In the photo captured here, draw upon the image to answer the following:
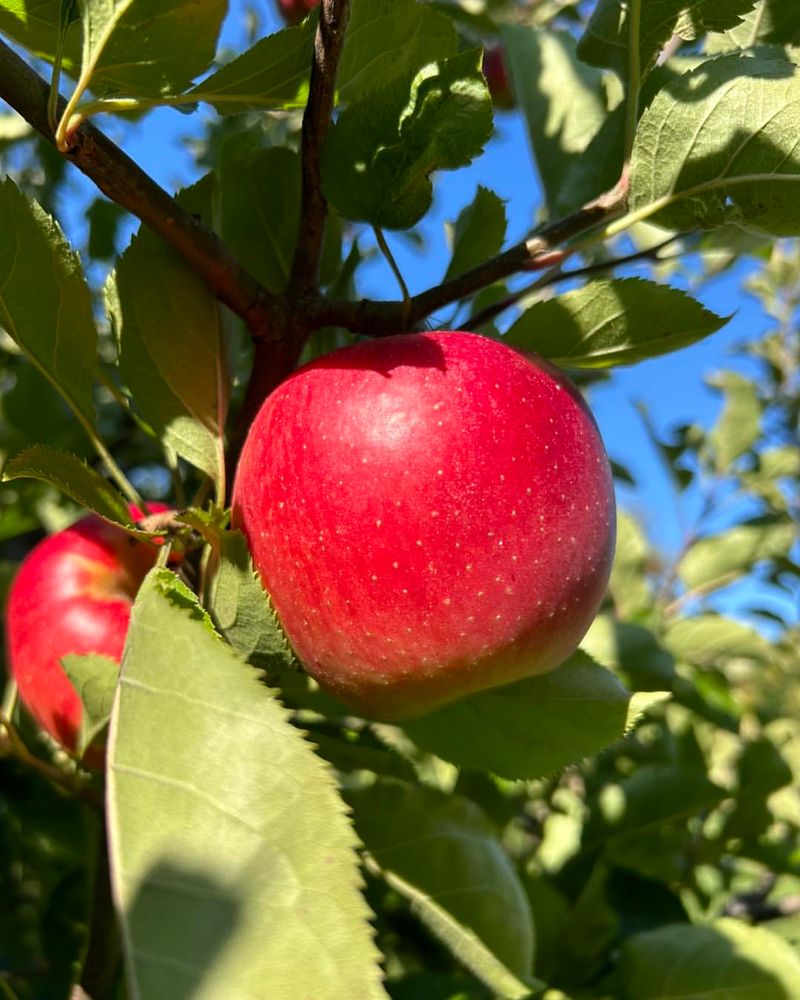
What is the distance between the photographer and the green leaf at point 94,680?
28.0 inches

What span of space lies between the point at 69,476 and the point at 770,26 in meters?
0.71

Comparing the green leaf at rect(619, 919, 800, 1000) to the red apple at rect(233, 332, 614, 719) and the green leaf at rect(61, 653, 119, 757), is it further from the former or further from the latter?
the green leaf at rect(61, 653, 119, 757)

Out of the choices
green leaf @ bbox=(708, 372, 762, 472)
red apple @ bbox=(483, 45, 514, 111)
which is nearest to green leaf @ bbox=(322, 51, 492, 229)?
green leaf @ bbox=(708, 372, 762, 472)

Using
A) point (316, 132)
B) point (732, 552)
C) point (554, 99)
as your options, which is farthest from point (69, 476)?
point (732, 552)

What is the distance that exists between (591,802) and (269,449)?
0.88 metres

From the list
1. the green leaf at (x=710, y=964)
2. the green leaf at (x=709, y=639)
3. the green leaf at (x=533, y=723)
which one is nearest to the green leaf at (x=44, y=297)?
the green leaf at (x=533, y=723)

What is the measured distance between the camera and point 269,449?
0.64m

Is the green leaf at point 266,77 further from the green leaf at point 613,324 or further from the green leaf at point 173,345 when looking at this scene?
the green leaf at point 613,324

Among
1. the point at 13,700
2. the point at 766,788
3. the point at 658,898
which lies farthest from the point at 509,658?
the point at 766,788

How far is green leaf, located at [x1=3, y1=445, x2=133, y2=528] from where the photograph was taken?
0.60 m

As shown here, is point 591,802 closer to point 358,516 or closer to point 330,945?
point 358,516

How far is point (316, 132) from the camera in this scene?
2.10 feet

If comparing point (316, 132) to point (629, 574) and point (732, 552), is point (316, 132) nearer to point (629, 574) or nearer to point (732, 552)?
point (629, 574)

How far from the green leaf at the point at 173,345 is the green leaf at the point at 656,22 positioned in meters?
0.33
